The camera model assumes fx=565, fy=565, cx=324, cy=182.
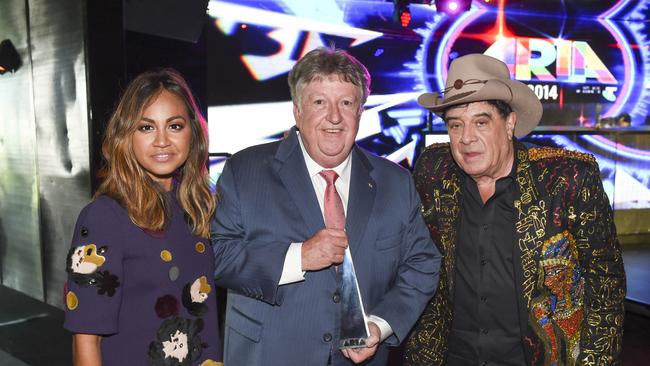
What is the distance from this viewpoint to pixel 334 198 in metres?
1.86

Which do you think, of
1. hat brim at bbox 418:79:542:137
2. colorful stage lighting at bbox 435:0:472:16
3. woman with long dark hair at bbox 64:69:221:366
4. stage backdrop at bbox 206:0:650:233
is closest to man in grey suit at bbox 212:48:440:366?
woman with long dark hair at bbox 64:69:221:366

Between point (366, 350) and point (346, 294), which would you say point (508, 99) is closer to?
point (346, 294)

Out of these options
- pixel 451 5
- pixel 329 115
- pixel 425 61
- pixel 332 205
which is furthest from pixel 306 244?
pixel 425 61

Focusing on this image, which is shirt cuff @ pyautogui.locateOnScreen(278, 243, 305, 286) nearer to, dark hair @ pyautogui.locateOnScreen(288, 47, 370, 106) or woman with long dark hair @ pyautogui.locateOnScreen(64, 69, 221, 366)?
woman with long dark hair @ pyautogui.locateOnScreen(64, 69, 221, 366)

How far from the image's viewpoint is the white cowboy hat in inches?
76.4

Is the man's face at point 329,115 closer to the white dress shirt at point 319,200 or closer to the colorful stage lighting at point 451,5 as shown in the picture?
the white dress shirt at point 319,200

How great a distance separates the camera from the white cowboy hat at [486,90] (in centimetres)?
194

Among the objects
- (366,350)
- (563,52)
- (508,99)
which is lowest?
(366,350)

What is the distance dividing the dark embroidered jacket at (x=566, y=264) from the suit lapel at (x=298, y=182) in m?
0.71

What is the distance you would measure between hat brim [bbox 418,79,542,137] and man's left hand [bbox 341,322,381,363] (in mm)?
825

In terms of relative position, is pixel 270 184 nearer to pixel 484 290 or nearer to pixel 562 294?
pixel 484 290

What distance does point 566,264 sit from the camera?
76.2 inches

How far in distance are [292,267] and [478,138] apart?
78cm

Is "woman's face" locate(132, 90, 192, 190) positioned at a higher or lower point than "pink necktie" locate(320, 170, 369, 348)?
higher
